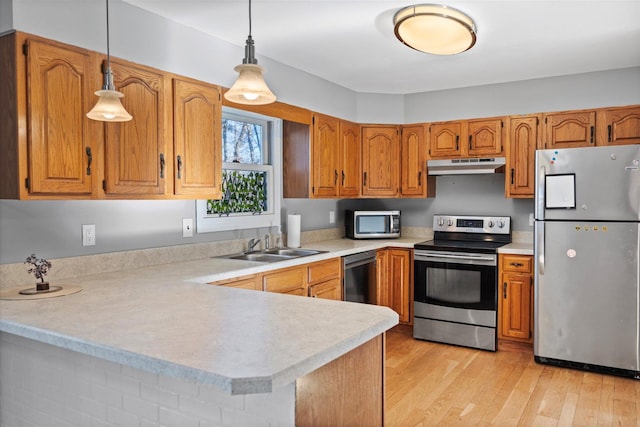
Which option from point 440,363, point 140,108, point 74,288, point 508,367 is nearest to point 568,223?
point 508,367

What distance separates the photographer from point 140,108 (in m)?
2.60

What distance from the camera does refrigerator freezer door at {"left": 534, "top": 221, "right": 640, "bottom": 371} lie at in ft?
11.3

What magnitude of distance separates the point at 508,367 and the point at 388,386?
1040 millimetres

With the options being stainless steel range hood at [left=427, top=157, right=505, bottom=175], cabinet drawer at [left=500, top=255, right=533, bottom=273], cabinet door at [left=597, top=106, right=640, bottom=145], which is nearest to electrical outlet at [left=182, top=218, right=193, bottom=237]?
stainless steel range hood at [left=427, top=157, right=505, bottom=175]

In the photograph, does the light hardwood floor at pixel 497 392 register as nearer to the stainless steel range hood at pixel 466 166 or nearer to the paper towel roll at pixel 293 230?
the paper towel roll at pixel 293 230

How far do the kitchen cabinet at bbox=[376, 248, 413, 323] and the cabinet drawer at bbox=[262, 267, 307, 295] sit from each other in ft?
4.12

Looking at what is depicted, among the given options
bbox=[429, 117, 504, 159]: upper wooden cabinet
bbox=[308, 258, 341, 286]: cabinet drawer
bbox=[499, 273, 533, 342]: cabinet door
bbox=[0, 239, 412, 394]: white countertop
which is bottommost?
bbox=[499, 273, 533, 342]: cabinet door

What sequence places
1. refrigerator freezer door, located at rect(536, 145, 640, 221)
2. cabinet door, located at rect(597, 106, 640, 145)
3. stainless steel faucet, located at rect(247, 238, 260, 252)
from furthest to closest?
cabinet door, located at rect(597, 106, 640, 145), stainless steel faucet, located at rect(247, 238, 260, 252), refrigerator freezer door, located at rect(536, 145, 640, 221)

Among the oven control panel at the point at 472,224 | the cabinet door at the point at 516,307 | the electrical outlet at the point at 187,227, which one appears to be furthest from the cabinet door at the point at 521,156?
the electrical outlet at the point at 187,227

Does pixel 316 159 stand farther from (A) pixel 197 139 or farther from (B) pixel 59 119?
(B) pixel 59 119

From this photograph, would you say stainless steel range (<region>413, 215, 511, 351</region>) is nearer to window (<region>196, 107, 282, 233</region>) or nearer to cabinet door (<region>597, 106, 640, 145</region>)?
cabinet door (<region>597, 106, 640, 145</region>)

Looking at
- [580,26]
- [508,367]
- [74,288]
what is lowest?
[508,367]

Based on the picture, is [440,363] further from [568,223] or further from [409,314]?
[568,223]

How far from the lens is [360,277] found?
13.8ft
